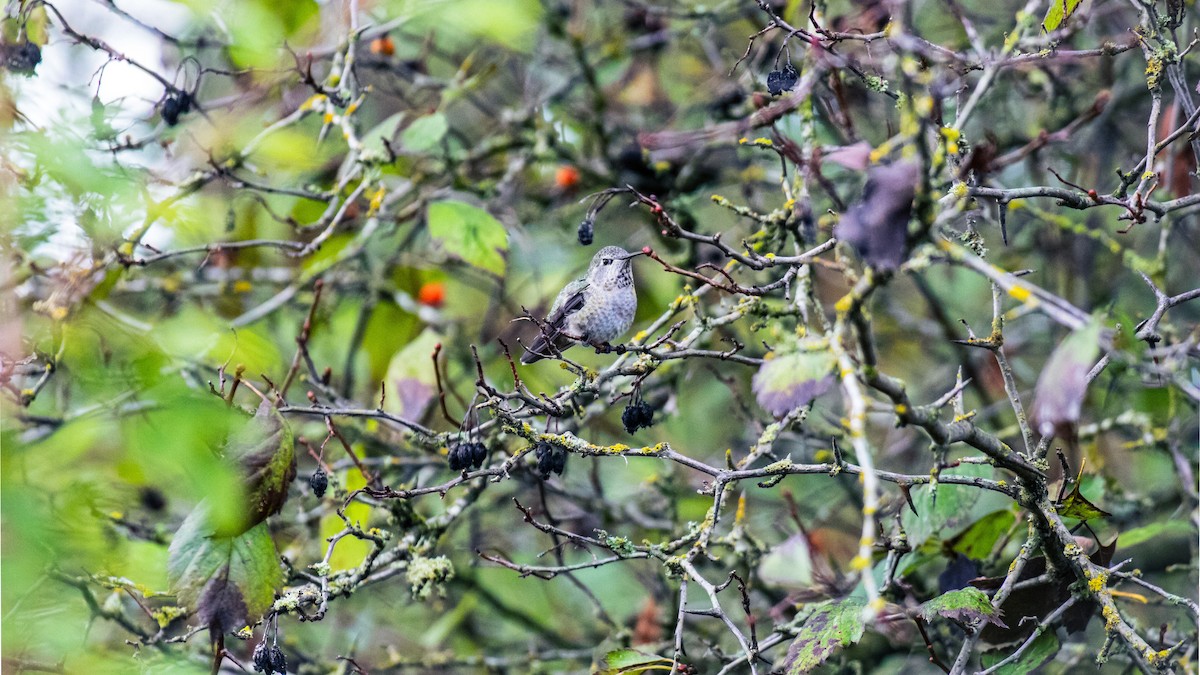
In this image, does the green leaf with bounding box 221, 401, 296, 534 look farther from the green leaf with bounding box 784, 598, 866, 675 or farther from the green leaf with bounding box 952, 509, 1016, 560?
the green leaf with bounding box 952, 509, 1016, 560

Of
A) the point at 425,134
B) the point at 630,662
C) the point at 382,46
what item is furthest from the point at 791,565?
the point at 382,46

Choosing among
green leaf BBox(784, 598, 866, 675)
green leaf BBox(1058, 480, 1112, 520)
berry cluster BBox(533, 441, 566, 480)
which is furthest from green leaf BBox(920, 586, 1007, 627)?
berry cluster BBox(533, 441, 566, 480)

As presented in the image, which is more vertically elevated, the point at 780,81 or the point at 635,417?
the point at 780,81

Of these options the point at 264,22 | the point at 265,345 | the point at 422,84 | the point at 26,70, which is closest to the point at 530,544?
the point at 265,345

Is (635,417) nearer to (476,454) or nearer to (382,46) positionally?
(476,454)

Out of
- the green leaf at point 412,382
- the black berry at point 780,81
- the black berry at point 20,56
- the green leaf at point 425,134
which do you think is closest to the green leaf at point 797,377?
the black berry at point 780,81

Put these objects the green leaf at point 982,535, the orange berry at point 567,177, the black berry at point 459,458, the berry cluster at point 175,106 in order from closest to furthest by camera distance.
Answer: the black berry at point 459,458
the green leaf at point 982,535
the berry cluster at point 175,106
the orange berry at point 567,177

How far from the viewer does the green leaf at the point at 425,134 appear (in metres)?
3.44

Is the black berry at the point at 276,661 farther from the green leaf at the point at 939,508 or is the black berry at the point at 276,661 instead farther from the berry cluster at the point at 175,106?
the berry cluster at the point at 175,106

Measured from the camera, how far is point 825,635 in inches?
93.7

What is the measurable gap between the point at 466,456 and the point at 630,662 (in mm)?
650

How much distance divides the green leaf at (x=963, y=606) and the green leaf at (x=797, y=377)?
79cm

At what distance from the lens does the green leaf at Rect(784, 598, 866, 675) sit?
232 centimetres

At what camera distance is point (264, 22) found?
3725 millimetres
